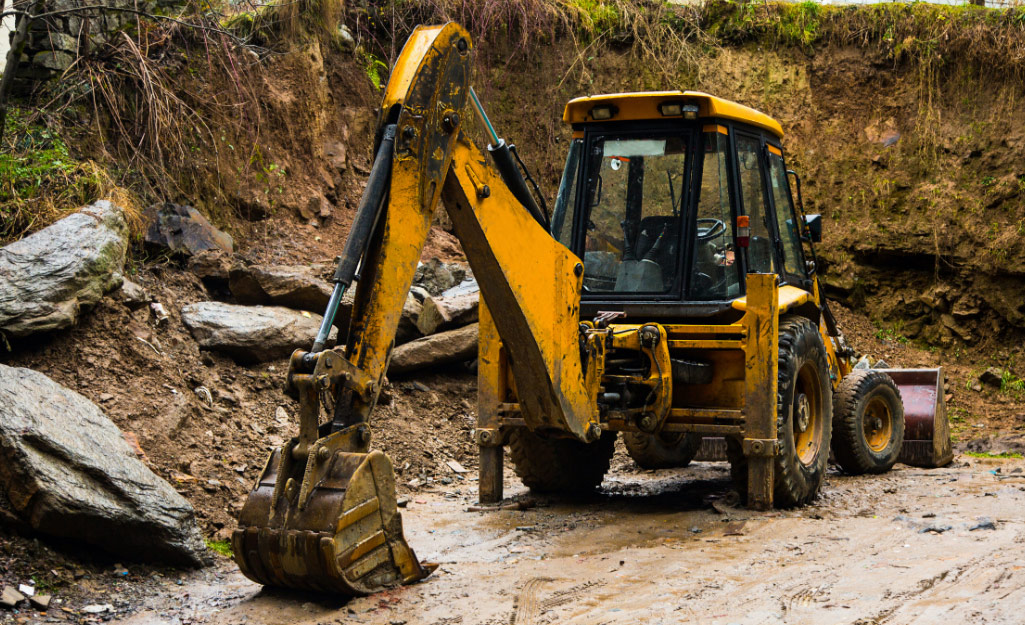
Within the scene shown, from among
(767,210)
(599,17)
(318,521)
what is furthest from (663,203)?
(599,17)

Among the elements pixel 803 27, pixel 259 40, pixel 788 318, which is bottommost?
pixel 788 318

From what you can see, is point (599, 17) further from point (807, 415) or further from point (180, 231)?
point (807, 415)

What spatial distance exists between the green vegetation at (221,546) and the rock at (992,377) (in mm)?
9196

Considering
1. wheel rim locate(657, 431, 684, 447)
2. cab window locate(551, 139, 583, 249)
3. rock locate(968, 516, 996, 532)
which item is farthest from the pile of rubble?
rock locate(968, 516, 996, 532)

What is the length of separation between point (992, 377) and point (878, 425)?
4.42 meters

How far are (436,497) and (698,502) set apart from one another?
1.81 m

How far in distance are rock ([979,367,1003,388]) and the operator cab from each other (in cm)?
627

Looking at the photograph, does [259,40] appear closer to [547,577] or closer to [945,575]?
[547,577]

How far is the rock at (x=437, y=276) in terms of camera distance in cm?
921

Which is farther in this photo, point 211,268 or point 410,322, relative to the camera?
point 410,322

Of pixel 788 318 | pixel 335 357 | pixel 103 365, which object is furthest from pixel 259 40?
pixel 335 357

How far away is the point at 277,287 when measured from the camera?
26.2 ft

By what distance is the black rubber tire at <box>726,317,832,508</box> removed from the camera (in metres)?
5.96

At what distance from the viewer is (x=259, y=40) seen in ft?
33.4
